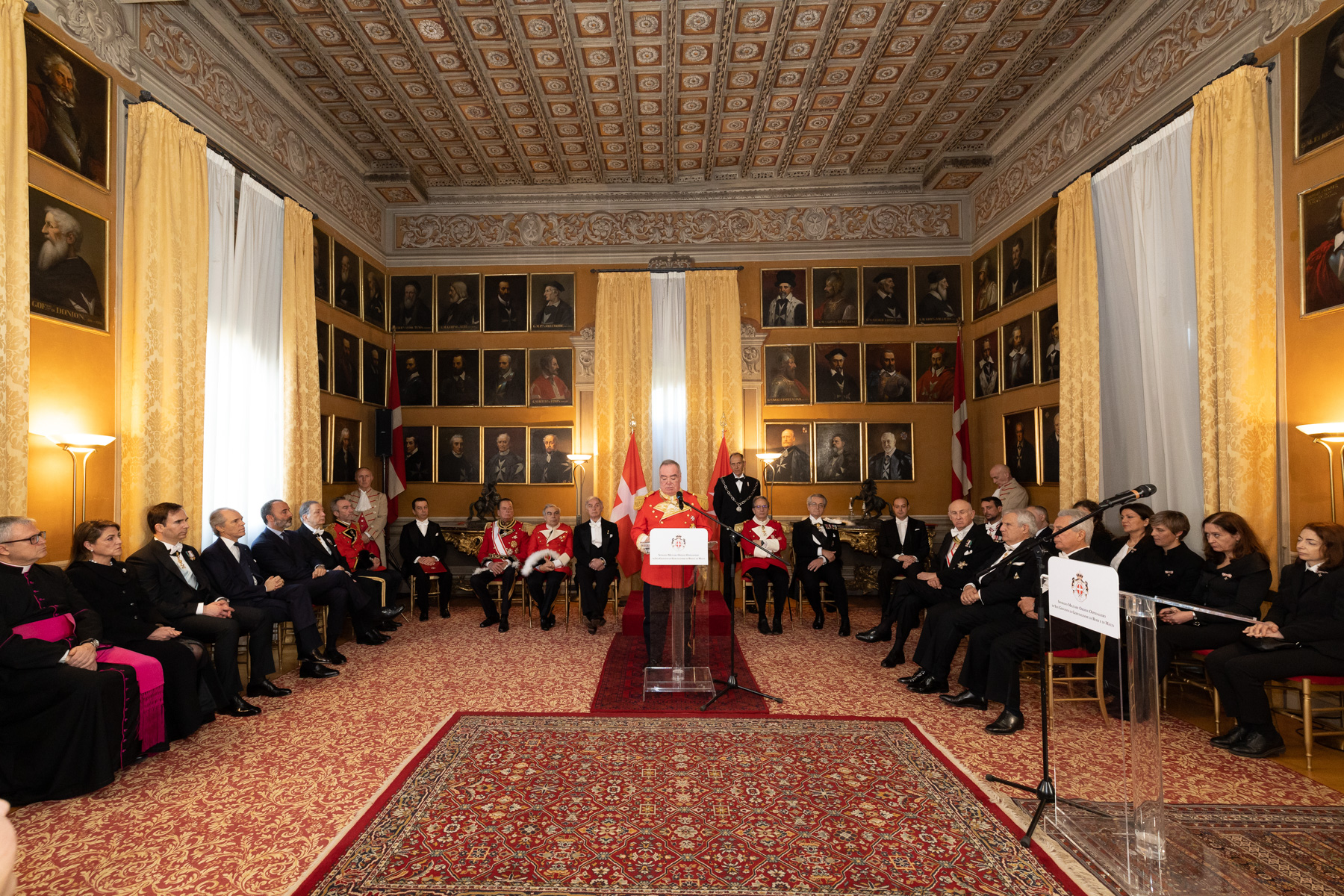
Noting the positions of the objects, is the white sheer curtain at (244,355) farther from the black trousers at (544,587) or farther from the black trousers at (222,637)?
the black trousers at (544,587)

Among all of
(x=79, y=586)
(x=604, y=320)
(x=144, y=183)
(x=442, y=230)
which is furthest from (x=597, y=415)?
(x=79, y=586)

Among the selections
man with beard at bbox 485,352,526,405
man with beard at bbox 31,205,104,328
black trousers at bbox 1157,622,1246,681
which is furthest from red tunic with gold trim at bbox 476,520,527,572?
black trousers at bbox 1157,622,1246,681

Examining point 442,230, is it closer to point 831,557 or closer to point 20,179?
point 20,179

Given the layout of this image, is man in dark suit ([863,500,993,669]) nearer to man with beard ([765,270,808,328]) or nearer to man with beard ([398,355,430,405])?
man with beard ([765,270,808,328])

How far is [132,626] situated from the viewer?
508cm

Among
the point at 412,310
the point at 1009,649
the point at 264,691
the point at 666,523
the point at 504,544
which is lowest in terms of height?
the point at 264,691

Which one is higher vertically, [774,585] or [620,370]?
[620,370]

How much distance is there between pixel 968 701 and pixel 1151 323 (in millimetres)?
4292

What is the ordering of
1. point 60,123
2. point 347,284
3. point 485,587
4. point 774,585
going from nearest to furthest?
point 60,123
point 774,585
point 485,587
point 347,284

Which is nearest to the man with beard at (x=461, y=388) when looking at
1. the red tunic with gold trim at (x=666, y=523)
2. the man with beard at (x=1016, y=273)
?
the red tunic with gold trim at (x=666, y=523)

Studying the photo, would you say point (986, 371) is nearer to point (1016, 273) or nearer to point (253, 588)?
point (1016, 273)

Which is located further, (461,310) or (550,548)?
(461,310)

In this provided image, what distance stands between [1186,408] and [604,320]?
820 centimetres

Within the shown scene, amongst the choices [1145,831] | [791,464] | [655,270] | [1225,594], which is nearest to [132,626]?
[1145,831]
